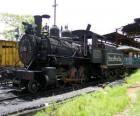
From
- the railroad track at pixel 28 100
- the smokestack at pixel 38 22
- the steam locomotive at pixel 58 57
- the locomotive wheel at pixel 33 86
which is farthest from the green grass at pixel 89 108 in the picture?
the smokestack at pixel 38 22

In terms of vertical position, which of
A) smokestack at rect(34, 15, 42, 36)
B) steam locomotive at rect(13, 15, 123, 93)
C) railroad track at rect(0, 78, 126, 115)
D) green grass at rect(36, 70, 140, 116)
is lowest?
railroad track at rect(0, 78, 126, 115)

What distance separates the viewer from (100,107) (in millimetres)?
8820

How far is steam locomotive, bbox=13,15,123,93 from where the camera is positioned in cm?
1413

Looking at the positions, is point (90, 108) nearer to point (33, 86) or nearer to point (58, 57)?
point (33, 86)

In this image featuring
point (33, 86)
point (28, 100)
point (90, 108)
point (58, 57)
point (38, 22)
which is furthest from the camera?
point (58, 57)

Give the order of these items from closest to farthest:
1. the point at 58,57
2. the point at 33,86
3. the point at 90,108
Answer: the point at 90,108 < the point at 33,86 < the point at 58,57

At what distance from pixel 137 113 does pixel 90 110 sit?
1.30m

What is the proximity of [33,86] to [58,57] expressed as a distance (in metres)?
2.49

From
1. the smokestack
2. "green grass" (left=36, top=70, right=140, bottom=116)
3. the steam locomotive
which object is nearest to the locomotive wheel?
the steam locomotive

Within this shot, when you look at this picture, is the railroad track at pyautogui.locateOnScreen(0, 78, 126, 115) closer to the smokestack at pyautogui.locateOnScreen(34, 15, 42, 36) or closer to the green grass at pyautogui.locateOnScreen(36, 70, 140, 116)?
the green grass at pyautogui.locateOnScreen(36, 70, 140, 116)

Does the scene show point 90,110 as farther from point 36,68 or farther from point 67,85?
point 67,85

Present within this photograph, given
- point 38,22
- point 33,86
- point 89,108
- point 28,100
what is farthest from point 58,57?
point 89,108

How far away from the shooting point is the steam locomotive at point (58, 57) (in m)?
14.1

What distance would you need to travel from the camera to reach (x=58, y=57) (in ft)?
51.5
